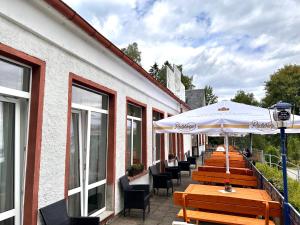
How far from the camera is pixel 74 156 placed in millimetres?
4699

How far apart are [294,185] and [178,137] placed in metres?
9.39

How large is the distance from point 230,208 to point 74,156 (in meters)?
2.84

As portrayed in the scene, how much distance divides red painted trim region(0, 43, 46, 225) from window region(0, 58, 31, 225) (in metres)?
0.08

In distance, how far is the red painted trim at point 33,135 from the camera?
3.38 m

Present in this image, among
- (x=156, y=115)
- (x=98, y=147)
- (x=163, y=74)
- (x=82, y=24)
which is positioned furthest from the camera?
(x=163, y=74)

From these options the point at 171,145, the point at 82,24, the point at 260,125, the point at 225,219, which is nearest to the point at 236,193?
the point at 225,219

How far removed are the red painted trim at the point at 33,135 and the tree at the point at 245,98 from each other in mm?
45140

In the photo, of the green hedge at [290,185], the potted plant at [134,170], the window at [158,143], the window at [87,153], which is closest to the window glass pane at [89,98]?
the window at [87,153]

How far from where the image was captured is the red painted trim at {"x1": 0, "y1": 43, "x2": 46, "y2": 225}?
3383 mm

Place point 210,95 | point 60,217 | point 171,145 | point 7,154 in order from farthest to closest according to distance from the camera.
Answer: point 210,95 → point 171,145 → point 60,217 → point 7,154

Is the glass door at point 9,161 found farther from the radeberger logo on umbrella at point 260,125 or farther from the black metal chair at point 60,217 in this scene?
the radeberger logo on umbrella at point 260,125

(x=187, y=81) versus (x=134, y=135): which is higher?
(x=187, y=81)

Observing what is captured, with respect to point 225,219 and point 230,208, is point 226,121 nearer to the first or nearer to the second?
point 230,208

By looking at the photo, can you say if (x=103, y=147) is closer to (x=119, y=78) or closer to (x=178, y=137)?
(x=119, y=78)
